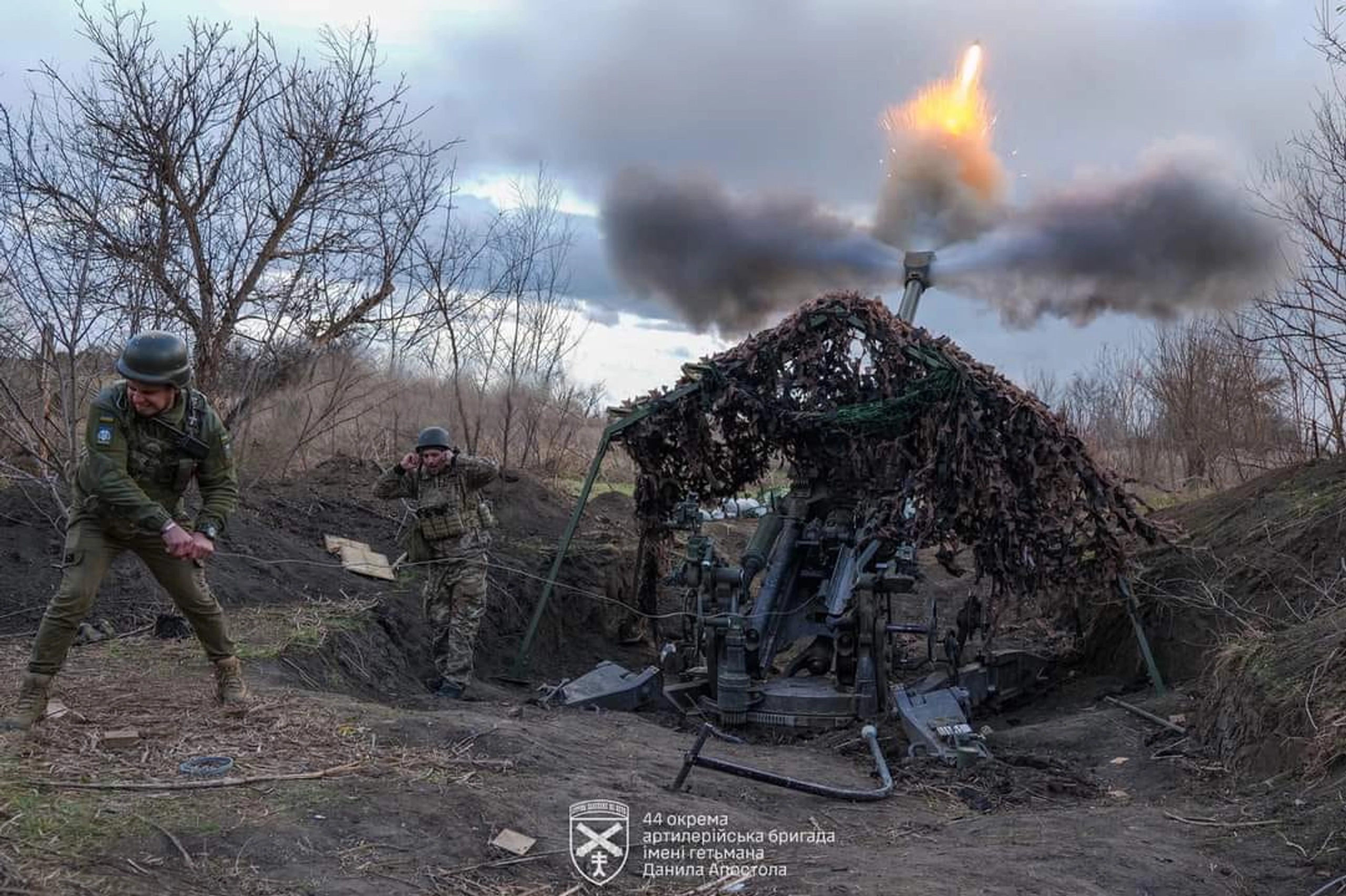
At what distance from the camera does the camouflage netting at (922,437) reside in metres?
9.47

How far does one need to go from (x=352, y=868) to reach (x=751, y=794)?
8.65 feet

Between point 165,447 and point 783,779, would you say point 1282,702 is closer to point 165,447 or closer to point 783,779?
point 783,779

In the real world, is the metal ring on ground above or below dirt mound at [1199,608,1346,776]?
below

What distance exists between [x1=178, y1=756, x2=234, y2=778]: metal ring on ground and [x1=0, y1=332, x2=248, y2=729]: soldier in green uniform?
38.6 inches

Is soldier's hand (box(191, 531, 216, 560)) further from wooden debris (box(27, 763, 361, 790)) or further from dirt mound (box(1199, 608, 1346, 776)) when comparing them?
dirt mound (box(1199, 608, 1346, 776))

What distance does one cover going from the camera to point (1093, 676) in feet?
34.2

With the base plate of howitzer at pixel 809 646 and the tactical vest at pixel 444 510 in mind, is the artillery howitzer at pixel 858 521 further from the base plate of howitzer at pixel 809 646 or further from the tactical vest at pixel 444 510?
the tactical vest at pixel 444 510

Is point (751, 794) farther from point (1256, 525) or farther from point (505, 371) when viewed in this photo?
point (505, 371)

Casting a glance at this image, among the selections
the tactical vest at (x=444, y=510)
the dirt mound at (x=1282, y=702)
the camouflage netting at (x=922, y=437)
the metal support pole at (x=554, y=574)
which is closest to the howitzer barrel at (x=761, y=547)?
the camouflage netting at (x=922, y=437)

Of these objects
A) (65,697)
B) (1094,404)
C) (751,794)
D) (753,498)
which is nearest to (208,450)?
(65,697)

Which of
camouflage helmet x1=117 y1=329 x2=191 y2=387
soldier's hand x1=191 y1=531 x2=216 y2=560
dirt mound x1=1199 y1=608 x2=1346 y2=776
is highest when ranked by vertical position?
camouflage helmet x1=117 y1=329 x2=191 y2=387

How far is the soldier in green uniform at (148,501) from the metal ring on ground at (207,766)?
3.21 ft

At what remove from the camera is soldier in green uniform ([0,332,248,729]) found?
5664mm

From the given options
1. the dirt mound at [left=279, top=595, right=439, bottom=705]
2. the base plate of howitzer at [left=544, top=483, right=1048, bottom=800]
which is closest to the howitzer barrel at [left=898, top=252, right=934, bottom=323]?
the base plate of howitzer at [left=544, top=483, right=1048, bottom=800]
